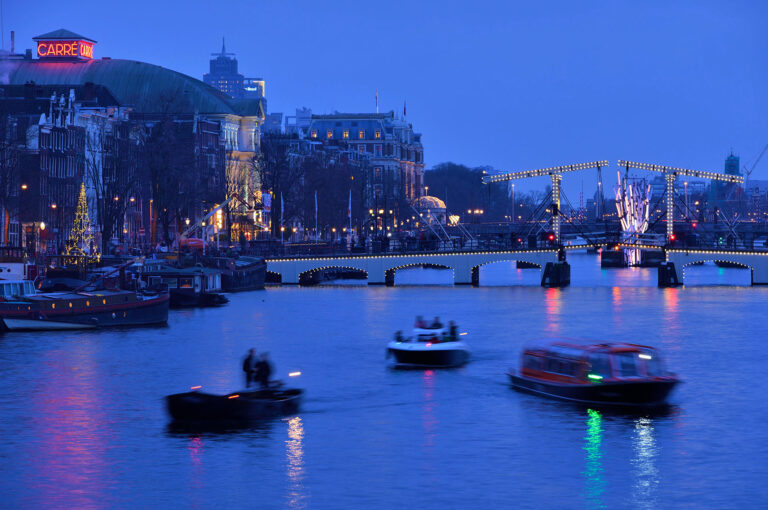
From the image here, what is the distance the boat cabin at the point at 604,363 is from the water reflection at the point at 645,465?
2.01m

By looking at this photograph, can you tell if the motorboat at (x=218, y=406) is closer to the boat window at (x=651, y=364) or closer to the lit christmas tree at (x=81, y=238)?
the boat window at (x=651, y=364)

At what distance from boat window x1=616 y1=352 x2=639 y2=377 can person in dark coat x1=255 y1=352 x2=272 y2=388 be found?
1306 centimetres

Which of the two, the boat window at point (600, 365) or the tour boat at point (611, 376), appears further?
the boat window at point (600, 365)

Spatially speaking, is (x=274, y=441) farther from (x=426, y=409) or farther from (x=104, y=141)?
(x=104, y=141)

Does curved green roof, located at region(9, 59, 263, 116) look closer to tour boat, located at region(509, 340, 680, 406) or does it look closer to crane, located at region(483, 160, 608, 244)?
crane, located at region(483, 160, 608, 244)

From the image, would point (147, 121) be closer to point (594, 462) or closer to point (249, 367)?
point (249, 367)

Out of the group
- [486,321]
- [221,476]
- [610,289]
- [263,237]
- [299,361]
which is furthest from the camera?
[263,237]

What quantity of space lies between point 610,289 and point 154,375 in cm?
7430

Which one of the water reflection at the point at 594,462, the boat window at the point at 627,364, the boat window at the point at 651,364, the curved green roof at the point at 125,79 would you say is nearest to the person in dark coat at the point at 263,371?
the water reflection at the point at 594,462

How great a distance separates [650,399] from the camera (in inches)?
2244

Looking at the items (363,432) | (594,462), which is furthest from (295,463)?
(594,462)

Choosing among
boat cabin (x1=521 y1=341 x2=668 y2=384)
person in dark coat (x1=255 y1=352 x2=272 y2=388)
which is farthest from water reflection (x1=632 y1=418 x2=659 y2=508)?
person in dark coat (x1=255 y1=352 x2=272 y2=388)

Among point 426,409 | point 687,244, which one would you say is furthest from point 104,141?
point 426,409

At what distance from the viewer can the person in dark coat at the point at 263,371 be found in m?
55.0
